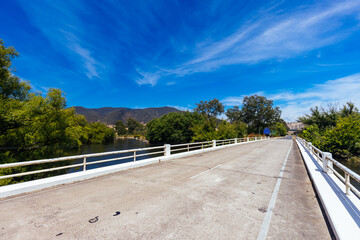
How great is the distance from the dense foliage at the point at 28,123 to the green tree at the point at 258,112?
7910 centimetres

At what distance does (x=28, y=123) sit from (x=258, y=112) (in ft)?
275

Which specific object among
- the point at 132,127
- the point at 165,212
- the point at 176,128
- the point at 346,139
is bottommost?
the point at 165,212

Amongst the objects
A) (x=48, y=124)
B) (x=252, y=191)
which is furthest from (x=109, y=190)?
(x=48, y=124)

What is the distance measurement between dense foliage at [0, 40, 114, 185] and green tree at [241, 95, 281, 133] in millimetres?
79099

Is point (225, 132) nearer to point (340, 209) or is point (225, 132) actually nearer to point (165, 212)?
point (340, 209)

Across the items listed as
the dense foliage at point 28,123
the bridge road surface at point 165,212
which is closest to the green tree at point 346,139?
the bridge road surface at point 165,212

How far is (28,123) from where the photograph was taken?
46.9ft

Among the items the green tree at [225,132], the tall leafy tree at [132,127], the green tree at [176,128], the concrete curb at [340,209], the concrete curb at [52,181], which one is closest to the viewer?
the concrete curb at [340,209]

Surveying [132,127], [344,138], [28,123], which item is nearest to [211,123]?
[344,138]

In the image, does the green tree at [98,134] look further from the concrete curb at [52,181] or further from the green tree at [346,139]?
the green tree at [346,139]

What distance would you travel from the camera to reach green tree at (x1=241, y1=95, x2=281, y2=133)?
7831cm

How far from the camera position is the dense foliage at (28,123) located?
13.1m

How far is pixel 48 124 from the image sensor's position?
1546 cm

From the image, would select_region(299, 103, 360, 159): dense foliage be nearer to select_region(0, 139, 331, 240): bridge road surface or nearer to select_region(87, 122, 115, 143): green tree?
select_region(0, 139, 331, 240): bridge road surface
